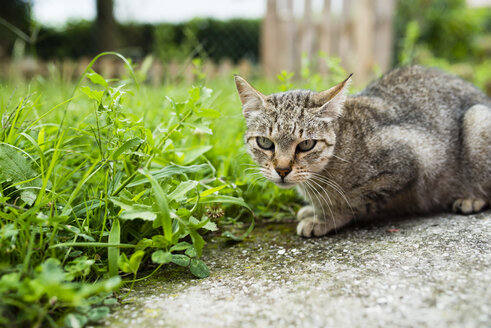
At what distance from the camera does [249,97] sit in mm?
2312

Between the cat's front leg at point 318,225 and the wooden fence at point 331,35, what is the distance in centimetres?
470

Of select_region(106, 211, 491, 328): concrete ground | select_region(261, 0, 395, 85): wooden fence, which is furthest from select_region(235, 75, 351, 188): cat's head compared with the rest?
select_region(261, 0, 395, 85): wooden fence

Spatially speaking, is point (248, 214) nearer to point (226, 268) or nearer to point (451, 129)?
point (226, 268)

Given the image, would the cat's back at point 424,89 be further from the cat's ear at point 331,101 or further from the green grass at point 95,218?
the green grass at point 95,218

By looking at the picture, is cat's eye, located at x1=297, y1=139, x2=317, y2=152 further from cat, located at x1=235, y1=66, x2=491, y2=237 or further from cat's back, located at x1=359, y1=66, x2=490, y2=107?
cat's back, located at x1=359, y1=66, x2=490, y2=107

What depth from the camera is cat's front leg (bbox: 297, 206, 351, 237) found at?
2119 mm

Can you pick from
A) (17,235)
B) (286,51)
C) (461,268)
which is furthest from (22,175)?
(286,51)

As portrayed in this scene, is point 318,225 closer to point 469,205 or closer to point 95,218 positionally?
point 469,205

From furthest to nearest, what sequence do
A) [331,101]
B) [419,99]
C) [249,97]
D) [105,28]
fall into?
[105,28]
[419,99]
[249,97]
[331,101]

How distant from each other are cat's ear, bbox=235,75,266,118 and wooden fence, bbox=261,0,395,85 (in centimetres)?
458

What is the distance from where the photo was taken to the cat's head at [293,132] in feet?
6.85

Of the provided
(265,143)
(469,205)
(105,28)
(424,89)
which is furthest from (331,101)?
(105,28)

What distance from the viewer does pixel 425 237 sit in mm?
1869

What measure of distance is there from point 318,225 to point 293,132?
56 centimetres
